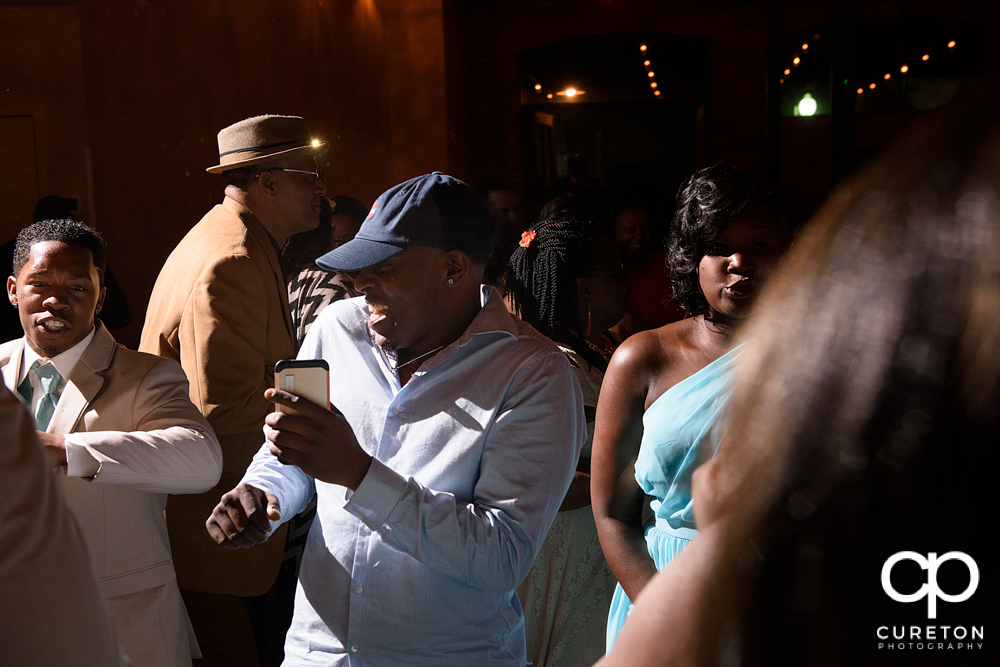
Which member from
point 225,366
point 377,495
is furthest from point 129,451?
point 377,495

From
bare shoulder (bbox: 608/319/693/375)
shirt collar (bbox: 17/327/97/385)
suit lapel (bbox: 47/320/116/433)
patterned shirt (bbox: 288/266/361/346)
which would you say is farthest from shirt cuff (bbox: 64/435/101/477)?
bare shoulder (bbox: 608/319/693/375)

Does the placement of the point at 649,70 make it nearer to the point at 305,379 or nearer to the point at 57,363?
the point at 57,363

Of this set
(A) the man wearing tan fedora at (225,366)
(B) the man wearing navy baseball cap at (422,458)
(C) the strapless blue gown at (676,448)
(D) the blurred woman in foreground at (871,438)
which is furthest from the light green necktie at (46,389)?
(D) the blurred woman in foreground at (871,438)

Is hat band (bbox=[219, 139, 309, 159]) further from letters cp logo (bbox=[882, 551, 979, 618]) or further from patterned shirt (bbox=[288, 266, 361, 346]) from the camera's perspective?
letters cp logo (bbox=[882, 551, 979, 618])

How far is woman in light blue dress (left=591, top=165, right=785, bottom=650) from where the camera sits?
72.5 inches

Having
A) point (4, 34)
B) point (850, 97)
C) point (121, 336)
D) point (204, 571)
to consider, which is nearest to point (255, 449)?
point (204, 571)

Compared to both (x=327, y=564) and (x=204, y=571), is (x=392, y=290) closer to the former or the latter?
(x=327, y=564)

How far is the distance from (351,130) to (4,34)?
2.99m

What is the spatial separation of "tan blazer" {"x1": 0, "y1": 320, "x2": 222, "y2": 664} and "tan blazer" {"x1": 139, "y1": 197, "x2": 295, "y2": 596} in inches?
12.4

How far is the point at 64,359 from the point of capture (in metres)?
2.25

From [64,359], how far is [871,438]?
2.22m

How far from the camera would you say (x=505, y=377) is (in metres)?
1.70

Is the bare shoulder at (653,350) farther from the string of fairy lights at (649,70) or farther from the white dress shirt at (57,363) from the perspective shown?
the string of fairy lights at (649,70)

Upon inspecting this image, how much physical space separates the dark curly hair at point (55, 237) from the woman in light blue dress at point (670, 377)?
1.51 metres
